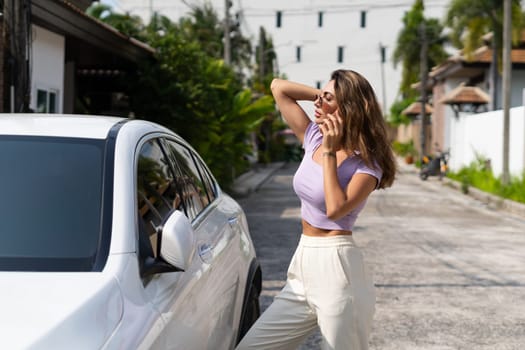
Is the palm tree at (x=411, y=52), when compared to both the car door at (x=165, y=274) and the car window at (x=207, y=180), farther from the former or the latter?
the car door at (x=165, y=274)

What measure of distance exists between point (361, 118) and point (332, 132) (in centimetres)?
16

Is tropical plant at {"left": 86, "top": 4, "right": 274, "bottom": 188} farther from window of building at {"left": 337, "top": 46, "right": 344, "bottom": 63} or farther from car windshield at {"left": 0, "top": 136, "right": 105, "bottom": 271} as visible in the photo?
window of building at {"left": 337, "top": 46, "right": 344, "bottom": 63}

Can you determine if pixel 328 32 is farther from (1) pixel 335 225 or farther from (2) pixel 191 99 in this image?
(1) pixel 335 225

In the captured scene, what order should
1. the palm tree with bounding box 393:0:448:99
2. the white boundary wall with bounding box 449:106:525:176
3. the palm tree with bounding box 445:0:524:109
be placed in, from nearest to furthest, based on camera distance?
1. the white boundary wall with bounding box 449:106:525:176
2. the palm tree with bounding box 445:0:524:109
3. the palm tree with bounding box 393:0:448:99

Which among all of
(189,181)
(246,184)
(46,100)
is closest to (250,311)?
(189,181)

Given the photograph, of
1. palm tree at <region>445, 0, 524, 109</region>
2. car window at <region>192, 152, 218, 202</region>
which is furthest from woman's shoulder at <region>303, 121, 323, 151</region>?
palm tree at <region>445, 0, 524, 109</region>

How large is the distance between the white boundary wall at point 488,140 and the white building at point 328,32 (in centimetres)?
3917

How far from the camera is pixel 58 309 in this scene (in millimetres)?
2447

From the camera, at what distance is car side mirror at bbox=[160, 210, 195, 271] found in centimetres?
294

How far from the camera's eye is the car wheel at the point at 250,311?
15.3ft

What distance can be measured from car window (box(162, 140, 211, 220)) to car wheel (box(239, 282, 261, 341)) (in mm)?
637

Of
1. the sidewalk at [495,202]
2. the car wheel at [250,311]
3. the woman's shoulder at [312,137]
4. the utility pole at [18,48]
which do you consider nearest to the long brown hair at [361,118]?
the woman's shoulder at [312,137]

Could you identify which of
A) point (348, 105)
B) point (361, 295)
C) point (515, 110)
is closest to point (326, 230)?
point (361, 295)

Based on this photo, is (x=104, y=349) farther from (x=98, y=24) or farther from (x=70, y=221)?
(x=98, y=24)
